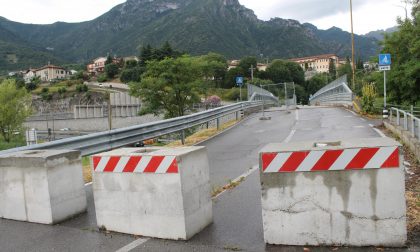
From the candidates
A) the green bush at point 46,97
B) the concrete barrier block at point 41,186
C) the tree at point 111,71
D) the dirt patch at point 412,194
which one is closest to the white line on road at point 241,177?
the concrete barrier block at point 41,186

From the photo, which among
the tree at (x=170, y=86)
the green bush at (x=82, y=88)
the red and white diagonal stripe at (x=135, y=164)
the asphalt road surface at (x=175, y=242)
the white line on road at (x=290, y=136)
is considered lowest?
the white line on road at (x=290, y=136)

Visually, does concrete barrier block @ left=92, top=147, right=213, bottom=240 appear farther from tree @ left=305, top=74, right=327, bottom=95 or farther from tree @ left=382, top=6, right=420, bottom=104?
tree @ left=305, top=74, right=327, bottom=95

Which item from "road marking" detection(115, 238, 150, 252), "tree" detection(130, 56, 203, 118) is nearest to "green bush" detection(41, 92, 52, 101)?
"tree" detection(130, 56, 203, 118)

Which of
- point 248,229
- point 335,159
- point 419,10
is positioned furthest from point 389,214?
point 419,10

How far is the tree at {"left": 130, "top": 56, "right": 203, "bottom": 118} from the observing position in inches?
1467

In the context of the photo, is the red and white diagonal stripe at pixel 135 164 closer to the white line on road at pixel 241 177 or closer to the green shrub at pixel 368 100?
the white line on road at pixel 241 177

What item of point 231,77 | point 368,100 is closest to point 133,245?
point 368,100

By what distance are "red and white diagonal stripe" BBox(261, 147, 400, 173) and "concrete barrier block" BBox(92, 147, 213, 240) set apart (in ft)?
3.26

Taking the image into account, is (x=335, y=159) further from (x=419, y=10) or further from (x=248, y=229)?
(x=419, y=10)

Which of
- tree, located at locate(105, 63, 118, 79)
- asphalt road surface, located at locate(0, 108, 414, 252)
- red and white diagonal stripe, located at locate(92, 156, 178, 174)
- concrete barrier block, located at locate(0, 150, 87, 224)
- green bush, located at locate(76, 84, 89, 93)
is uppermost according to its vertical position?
tree, located at locate(105, 63, 118, 79)

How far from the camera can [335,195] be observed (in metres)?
4.49

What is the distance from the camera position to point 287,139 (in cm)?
1373

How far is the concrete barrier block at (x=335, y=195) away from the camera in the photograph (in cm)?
437

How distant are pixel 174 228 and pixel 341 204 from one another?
6.13ft
